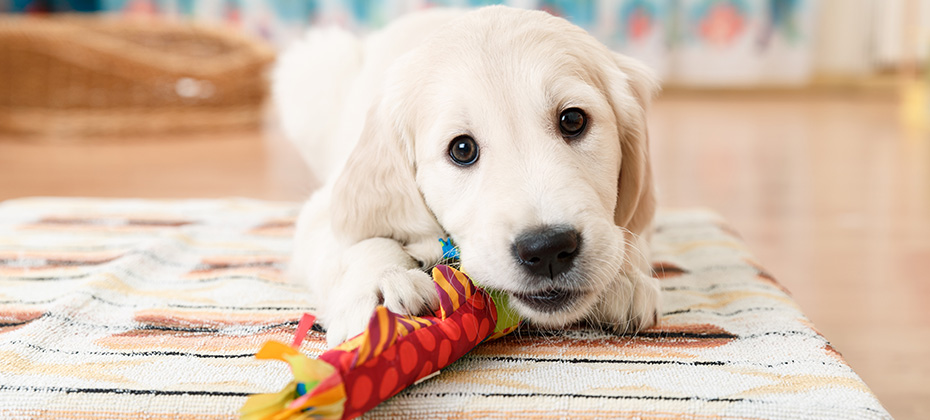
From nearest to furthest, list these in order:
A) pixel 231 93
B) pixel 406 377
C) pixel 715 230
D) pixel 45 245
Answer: pixel 406 377 → pixel 45 245 → pixel 715 230 → pixel 231 93

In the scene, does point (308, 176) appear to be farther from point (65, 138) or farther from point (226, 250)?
point (65, 138)

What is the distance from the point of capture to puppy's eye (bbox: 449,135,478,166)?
132 centimetres

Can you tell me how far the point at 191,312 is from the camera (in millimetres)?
1496

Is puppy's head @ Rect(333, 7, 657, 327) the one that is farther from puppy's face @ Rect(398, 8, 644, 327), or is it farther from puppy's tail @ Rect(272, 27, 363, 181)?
puppy's tail @ Rect(272, 27, 363, 181)

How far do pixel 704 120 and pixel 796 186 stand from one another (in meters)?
2.22

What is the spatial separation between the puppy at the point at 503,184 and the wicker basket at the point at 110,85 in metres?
3.55

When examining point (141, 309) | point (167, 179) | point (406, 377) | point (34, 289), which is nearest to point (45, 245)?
point (34, 289)

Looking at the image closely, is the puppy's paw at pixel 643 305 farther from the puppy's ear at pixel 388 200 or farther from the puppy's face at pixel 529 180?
the puppy's ear at pixel 388 200

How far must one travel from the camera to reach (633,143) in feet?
4.78

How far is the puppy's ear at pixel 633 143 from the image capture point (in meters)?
1.45

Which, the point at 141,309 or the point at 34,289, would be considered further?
the point at 34,289

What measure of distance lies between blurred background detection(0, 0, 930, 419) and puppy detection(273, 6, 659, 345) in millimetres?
643

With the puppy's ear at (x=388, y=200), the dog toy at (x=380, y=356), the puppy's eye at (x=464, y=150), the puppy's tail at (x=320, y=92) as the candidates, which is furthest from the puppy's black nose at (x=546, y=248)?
Answer: the puppy's tail at (x=320, y=92)

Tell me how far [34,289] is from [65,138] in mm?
3399
